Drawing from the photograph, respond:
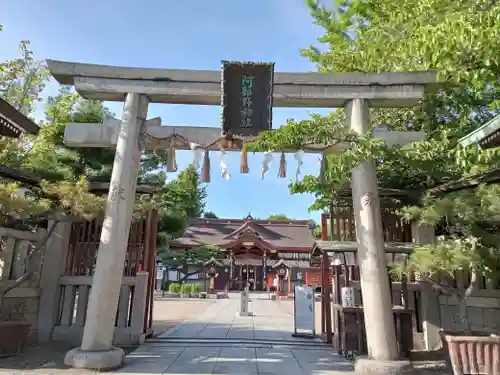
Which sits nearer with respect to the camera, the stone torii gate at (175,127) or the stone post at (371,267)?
the stone post at (371,267)

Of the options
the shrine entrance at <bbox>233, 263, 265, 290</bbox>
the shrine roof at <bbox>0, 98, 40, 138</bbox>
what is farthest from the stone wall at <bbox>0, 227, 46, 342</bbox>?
the shrine entrance at <bbox>233, 263, 265, 290</bbox>

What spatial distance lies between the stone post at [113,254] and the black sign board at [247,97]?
152cm

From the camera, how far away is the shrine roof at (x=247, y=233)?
108 feet

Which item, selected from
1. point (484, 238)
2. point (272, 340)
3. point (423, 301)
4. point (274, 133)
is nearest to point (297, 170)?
point (274, 133)

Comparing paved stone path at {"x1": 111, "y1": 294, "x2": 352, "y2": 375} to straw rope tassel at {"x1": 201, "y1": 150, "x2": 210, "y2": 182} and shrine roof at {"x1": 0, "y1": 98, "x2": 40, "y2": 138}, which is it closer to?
straw rope tassel at {"x1": 201, "y1": 150, "x2": 210, "y2": 182}

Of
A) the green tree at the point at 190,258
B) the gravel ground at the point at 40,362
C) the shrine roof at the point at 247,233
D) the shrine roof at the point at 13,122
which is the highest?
the shrine roof at the point at 247,233

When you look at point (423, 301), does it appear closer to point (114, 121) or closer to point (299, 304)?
point (299, 304)

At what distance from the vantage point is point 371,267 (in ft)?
20.5

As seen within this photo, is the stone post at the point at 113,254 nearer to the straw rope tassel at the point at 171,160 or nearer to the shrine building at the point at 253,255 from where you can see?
the straw rope tassel at the point at 171,160

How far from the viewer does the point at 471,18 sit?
4461mm

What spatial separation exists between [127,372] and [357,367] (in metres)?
3.42

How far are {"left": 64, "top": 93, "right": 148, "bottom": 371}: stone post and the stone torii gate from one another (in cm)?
2

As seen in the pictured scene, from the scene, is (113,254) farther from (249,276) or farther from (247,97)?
(249,276)

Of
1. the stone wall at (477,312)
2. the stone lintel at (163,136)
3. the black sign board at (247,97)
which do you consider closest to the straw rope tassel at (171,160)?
the stone lintel at (163,136)
